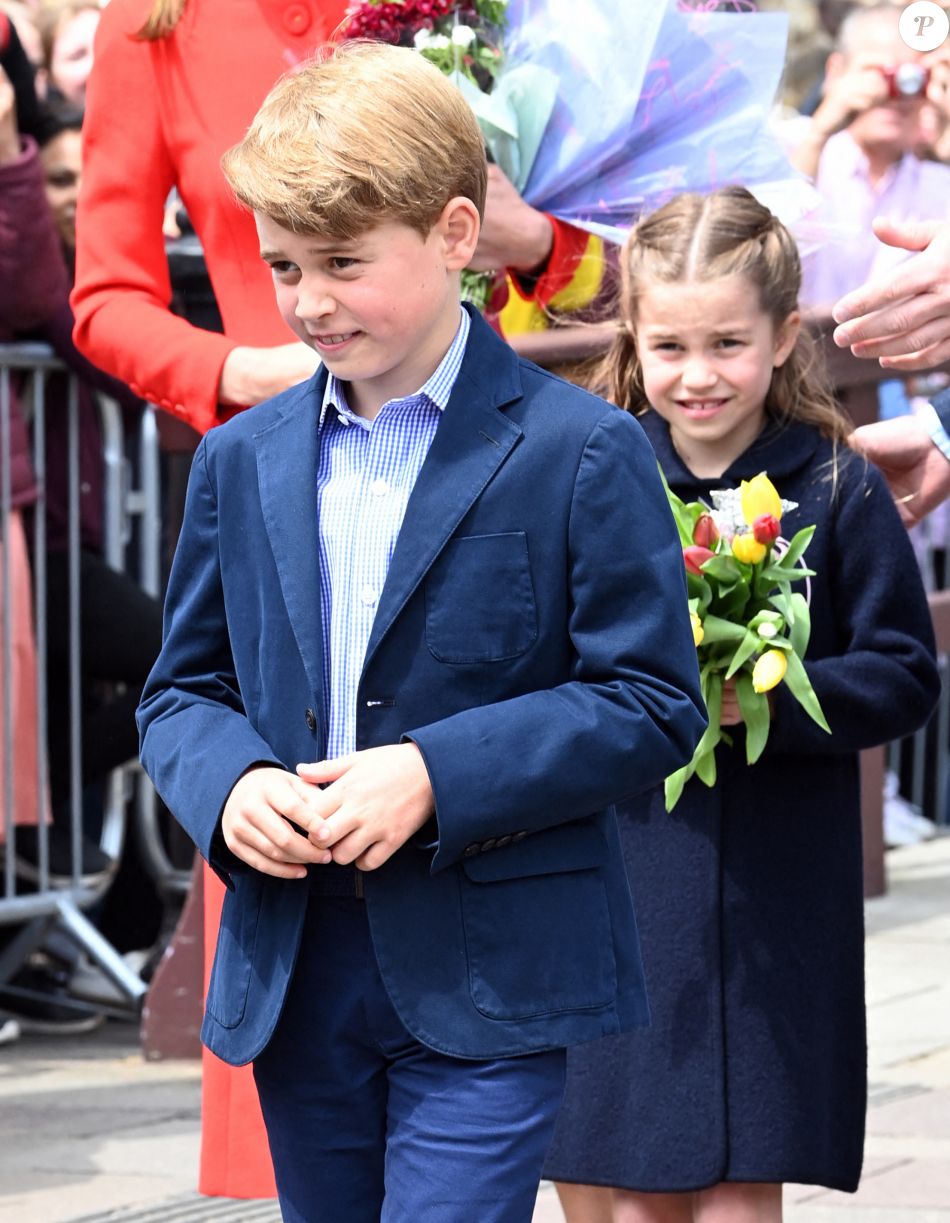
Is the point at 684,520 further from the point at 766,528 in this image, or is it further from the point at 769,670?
the point at 769,670

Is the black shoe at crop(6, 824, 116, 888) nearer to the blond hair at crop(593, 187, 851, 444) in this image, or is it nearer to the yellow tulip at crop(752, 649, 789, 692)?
the blond hair at crop(593, 187, 851, 444)

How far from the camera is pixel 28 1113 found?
15.6 ft

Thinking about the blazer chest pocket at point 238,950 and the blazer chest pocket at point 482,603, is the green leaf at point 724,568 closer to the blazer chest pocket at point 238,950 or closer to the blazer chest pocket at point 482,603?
the blazer chest pocket at point 482,603

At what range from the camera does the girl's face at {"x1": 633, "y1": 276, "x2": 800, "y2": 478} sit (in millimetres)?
3186

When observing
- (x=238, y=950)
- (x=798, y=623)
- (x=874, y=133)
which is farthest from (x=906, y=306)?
(x=874, y=133)

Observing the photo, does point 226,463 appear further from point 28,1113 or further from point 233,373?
point 28,1113

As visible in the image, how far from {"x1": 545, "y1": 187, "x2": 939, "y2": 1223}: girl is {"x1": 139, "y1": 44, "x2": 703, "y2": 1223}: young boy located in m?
0.73

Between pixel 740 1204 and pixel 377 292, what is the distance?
58.3 inches

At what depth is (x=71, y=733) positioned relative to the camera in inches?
231

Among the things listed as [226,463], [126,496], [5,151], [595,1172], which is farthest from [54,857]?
[226,463]

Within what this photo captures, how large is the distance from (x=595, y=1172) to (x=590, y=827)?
0.94 meters

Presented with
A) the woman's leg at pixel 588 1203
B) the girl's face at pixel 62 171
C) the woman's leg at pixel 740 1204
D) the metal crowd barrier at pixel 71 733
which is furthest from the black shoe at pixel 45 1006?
the woman's leg at pixel 740 1204

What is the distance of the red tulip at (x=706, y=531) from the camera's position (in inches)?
120

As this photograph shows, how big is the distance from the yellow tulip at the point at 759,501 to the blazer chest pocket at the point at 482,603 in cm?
78
